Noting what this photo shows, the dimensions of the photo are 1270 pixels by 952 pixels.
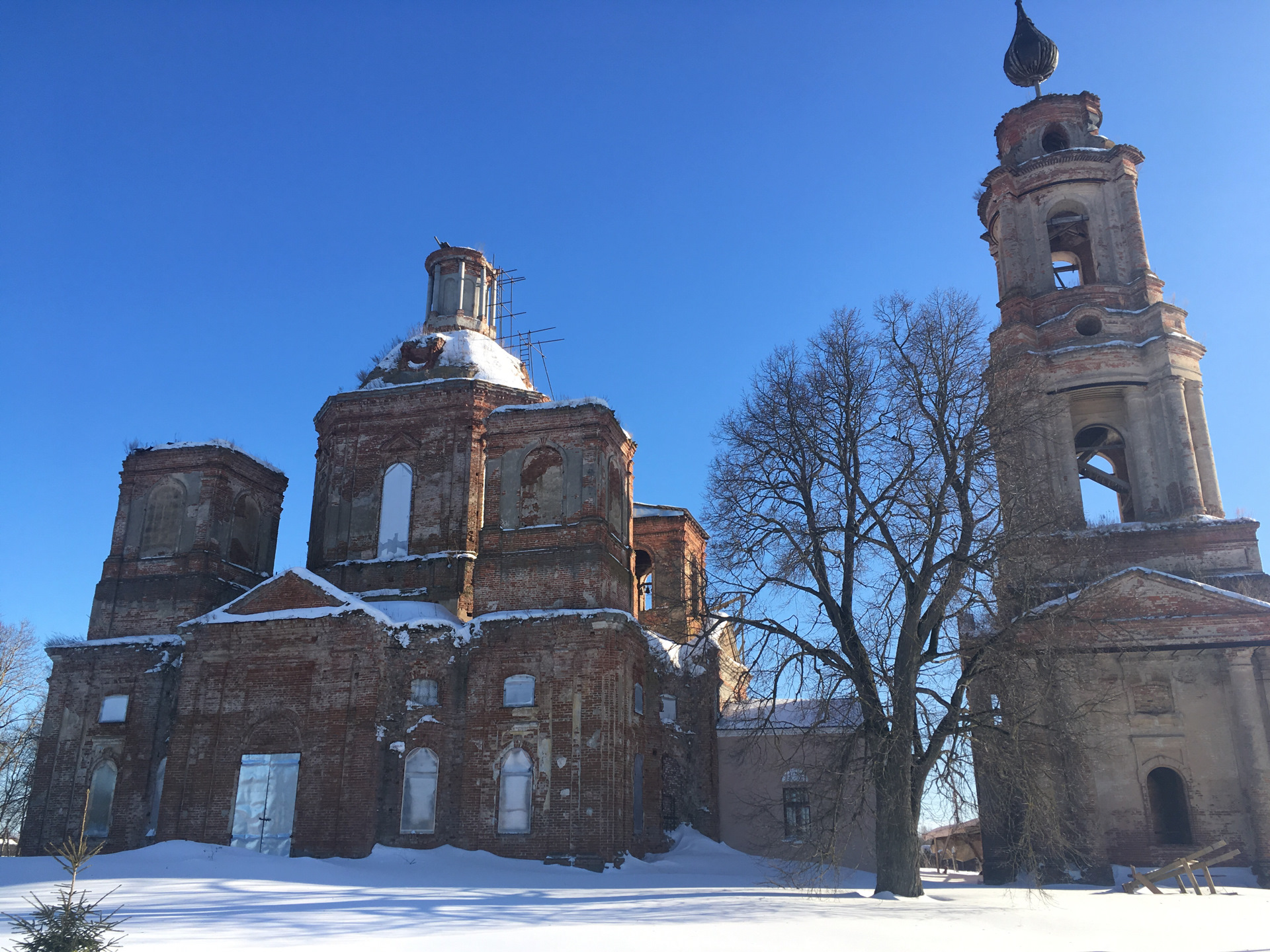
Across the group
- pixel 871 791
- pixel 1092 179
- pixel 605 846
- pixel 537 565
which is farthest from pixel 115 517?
pixel 1092 179

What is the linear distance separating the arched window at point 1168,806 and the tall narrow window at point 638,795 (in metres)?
11.3

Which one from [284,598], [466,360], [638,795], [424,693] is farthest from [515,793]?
[466,360]

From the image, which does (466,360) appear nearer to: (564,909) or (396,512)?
(396,512)

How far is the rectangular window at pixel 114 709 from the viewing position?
77.4 ft

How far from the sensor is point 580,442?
2350 cm

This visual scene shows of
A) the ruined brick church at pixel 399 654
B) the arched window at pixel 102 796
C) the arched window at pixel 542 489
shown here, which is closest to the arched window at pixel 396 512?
the ruined brick church at pixel 399 654

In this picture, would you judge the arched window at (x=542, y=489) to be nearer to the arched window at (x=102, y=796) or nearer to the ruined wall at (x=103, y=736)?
the ruined wall at (x=103, y=736)

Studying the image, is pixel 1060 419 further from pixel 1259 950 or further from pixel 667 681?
pixel 1259 950

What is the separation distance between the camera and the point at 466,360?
27.1m

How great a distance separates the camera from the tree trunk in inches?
617

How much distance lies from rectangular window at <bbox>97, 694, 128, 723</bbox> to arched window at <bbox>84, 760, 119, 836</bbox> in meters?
0.96

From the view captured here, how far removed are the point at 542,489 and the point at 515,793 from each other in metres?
6.82

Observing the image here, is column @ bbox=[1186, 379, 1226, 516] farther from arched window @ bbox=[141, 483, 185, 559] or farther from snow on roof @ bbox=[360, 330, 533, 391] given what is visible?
arched window @ bbox=[141, 483, 185, 559]

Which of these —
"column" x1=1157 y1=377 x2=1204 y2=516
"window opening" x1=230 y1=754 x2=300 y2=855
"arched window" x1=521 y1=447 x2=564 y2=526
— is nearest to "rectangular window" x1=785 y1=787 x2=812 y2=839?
"arched window" x1=521 y1=447 x2=564 y2=526
